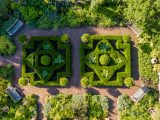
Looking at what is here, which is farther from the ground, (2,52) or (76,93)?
(2,52)

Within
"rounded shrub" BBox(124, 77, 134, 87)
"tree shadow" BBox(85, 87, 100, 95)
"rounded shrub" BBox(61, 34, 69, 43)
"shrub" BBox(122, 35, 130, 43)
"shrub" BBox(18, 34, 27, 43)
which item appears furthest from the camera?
"tree shadow" BBox(85, 87, 100, 95)

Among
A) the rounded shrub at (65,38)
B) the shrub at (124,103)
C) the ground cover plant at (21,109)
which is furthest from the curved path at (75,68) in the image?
the rounded shrub at (65,38)

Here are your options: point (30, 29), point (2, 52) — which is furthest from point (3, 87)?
point (30, 29)

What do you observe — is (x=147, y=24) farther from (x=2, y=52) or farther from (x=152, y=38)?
(x=2, y=52)

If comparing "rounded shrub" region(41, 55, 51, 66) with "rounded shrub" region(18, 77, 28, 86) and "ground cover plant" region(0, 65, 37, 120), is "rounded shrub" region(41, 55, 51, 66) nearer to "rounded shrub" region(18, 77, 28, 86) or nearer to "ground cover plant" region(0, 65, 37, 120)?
"rounded shrub" region(18, 77, 28, 86)

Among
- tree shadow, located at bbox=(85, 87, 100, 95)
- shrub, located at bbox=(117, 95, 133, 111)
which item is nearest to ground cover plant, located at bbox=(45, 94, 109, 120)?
tree shadow, located at bbox=(85, 87, 100, 95)
